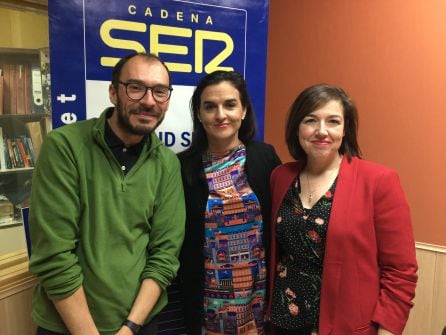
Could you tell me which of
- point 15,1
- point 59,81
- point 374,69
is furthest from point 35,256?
point 374,69

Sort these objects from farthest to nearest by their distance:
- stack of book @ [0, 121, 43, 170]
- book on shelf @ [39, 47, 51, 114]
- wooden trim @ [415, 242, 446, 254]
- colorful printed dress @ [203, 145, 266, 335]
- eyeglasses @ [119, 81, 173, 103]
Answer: stack of book @ [0, 121, 43, 170]
book on shelf @ [39, 47, 51, 114]
wooden trim @ [415, 242, 446, 254]
colorful printed dress @ [203, 145, 266, 335]
eyeglasses @ [119, 81, 173, 103]

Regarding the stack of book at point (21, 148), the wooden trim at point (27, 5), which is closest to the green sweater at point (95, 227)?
the wooden trim at point (27, 5)

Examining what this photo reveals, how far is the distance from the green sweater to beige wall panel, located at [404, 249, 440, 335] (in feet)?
4.99

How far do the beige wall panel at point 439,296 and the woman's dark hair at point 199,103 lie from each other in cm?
130

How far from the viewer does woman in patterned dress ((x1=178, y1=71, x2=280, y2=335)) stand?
1.48m

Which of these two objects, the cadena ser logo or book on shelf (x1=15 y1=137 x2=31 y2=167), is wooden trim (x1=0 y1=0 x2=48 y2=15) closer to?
the cadena ser logo

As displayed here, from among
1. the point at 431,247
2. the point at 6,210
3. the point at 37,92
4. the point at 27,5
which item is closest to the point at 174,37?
the point at 27,5

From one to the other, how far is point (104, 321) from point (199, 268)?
41 cm

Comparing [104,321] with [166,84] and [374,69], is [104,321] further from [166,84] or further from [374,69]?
[374,69]

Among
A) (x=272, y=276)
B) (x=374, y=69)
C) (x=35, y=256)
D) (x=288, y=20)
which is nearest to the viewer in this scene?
(x=35, y=256)

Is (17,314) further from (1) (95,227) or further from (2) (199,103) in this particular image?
(2) (199,103)

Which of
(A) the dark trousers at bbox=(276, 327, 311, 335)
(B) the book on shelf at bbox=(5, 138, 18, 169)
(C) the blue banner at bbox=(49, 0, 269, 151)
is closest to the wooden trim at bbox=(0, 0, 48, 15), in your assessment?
(C) the blue banner at bbox=(49, 0, 269, 151)

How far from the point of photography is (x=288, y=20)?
263 cm

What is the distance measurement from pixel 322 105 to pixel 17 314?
150 cm
